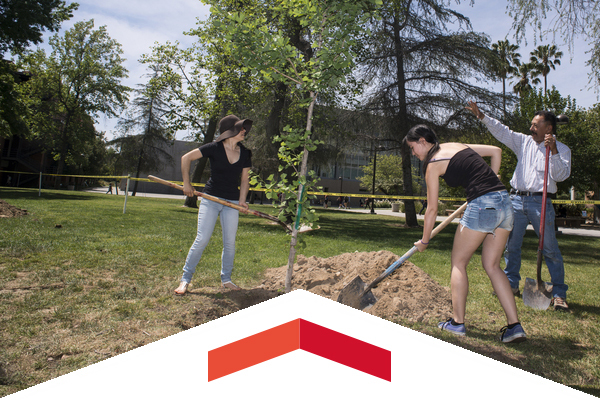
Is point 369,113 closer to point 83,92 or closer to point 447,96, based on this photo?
point 447,96

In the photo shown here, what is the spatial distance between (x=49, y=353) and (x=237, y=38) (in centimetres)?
305

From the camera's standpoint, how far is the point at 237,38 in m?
3.54

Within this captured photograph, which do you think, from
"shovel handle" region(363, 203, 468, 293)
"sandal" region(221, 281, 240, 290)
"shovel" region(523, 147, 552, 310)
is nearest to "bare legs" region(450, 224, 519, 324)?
"shovel handle" region(363, 203, 468, 293)

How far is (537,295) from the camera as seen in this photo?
446 cm

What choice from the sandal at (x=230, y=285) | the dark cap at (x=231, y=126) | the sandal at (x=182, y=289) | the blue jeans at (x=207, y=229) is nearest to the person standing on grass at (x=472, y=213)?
the dark cap at (x=231, y=126)

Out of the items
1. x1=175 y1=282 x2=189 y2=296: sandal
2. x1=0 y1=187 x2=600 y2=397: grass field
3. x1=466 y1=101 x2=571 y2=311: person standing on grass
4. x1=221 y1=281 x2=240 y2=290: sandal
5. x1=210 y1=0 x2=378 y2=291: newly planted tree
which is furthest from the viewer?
x1=221 y1=281 x2=240 y2=290: sandal

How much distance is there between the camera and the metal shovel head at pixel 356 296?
14.0 feet

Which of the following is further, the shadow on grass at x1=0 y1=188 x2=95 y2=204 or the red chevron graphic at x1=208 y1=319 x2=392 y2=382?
the shadow on grass at x1=0 y1=188 x2=95 y2=204

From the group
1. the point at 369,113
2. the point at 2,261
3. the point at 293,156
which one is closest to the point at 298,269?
the point at 293,156

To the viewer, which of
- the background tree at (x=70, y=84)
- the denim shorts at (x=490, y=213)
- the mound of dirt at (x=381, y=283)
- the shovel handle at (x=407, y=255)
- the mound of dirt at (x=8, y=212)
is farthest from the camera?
the background tree at (x=70, y=84)

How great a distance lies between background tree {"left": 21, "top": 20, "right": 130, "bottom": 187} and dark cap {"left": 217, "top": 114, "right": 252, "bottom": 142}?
121 ft

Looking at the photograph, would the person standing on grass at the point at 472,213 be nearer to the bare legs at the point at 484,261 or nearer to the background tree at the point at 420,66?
the bare legs at the point at 484,261

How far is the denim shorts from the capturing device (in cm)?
334

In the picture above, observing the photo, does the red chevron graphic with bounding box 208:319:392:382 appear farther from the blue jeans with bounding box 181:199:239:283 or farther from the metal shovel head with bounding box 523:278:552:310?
the metal shovel head with bounding box 523:278:552:310
